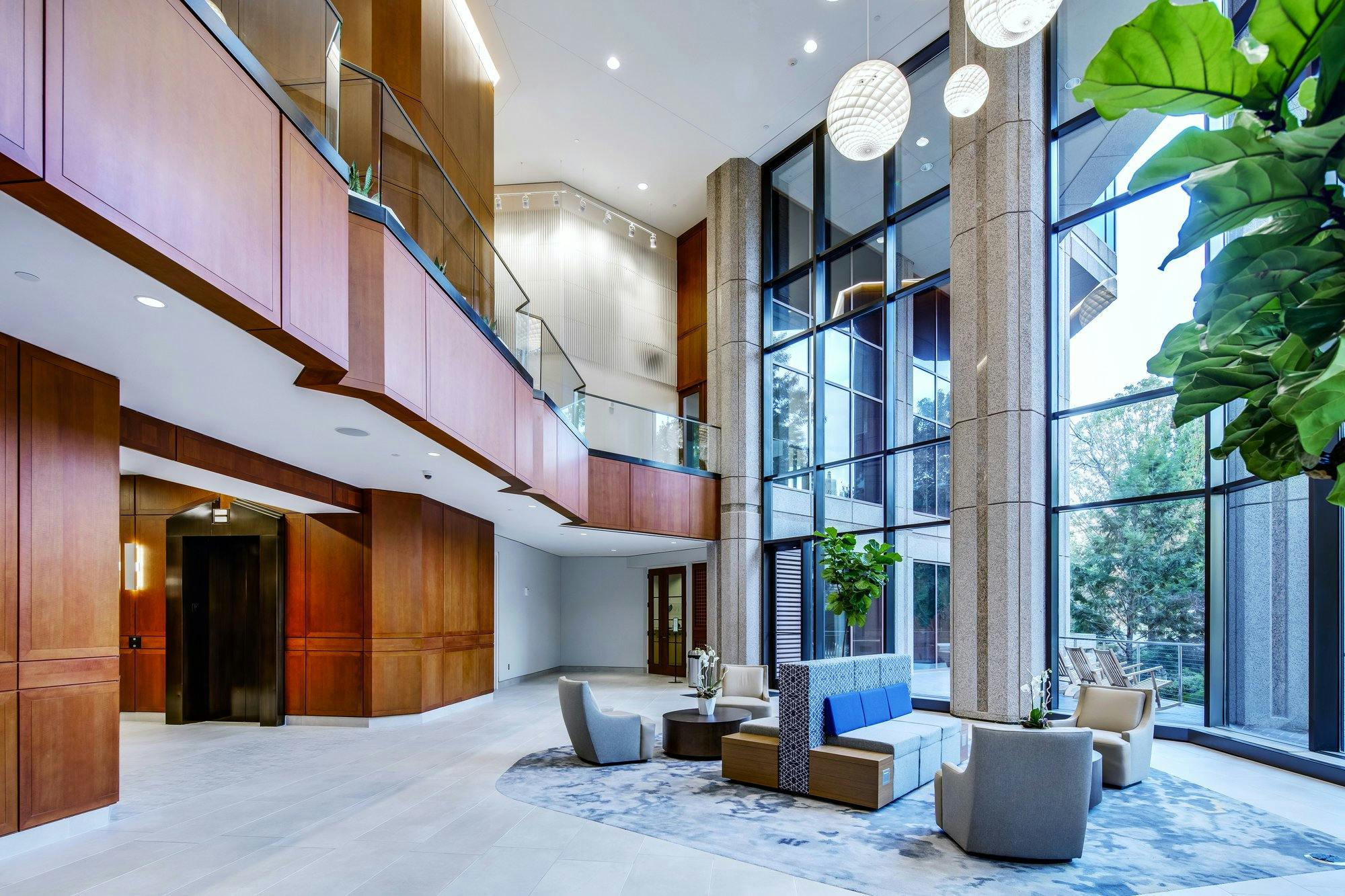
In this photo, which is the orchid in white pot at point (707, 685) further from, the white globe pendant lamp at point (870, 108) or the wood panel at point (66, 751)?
the white globe pendant lamp at point (870, 108)

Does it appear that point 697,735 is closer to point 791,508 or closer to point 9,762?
point 9,762

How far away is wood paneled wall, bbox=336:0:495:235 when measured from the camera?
960cm

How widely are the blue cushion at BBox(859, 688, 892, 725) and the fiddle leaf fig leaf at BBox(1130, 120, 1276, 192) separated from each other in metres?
7.21

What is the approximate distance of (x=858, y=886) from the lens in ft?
15.9

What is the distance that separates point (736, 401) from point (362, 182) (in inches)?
394

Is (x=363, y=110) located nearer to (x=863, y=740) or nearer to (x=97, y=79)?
(x=97, y=79)

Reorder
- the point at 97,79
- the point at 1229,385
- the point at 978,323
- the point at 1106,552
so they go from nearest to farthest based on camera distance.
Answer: the point at 1229,385 → the point at 97,79 → the point at 1106,552 → the point at 978,323

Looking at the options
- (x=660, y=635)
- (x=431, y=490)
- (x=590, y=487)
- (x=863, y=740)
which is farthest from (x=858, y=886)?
(x=660, y=635)

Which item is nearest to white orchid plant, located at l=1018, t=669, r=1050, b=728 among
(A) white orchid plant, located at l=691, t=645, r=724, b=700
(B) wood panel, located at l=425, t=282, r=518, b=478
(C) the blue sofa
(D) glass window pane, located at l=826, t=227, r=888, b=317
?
(C) the blue sofa

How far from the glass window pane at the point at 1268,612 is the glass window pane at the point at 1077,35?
5.28 metres

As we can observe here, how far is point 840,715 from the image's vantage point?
7.09 metres

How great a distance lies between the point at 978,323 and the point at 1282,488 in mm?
3881

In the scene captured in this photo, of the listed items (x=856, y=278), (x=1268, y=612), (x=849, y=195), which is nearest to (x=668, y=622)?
(x=856, y=278)

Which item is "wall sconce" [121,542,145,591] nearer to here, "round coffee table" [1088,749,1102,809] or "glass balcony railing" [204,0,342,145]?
"glass balcony railing" [204,0,342,145]
